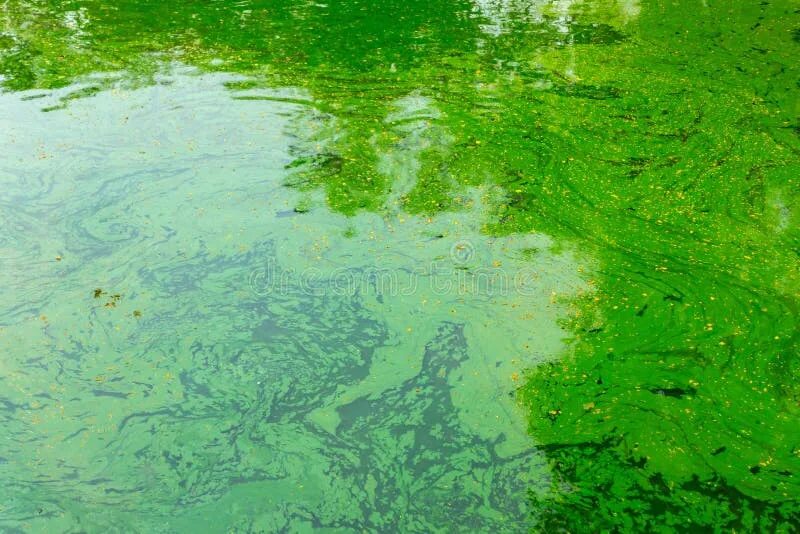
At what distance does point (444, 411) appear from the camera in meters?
2.88

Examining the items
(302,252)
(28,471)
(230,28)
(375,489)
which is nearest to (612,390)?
(375,489)

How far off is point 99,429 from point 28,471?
1.07ft

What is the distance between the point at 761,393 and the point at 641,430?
68 cm

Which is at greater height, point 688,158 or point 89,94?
point 89,94

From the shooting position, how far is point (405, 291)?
3.53 meters

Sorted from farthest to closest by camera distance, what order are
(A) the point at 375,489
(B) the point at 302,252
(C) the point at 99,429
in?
(B) the point at 302,252
(C) the point at 99,429
(A) the point at 375,489

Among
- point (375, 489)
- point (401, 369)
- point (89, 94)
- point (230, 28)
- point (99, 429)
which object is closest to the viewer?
point (375, 489)

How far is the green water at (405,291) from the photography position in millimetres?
2584

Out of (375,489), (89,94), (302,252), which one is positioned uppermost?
(89,94)

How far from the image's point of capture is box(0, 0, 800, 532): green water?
8.48ft

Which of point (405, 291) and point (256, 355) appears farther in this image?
point (405, 291)

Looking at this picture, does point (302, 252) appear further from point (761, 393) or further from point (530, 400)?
point (761, 393)

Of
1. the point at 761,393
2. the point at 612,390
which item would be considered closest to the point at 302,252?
the point at 612,390

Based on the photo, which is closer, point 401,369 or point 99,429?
point 99,429
